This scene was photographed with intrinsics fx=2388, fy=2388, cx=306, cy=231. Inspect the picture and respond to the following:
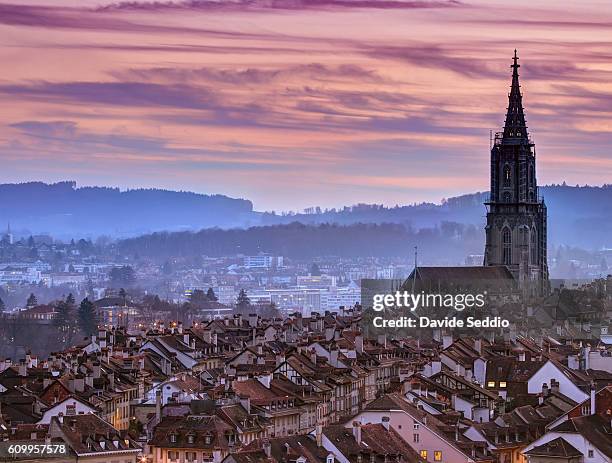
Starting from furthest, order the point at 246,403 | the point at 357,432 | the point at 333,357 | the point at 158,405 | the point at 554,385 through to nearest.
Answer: the point at 333,357, the point at 554,385, the point at 158,405, the point at 246,403, the point at 357,432

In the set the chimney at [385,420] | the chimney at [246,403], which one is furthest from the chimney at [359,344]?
the chimney at [385,420]

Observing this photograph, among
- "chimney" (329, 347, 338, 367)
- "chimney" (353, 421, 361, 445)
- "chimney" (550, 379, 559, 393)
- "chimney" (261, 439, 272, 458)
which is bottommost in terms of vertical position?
"chimney" (261, 439, 272, 458)

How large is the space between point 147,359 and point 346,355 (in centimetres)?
1175

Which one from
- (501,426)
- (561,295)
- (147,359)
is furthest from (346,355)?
(561,295)

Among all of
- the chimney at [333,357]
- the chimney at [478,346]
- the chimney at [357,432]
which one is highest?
the chimney at [478,346]

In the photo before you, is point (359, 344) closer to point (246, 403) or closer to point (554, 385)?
point (554, 385)

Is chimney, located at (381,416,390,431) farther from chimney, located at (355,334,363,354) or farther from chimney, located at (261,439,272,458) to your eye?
chimney, located at (355,334,363,354)

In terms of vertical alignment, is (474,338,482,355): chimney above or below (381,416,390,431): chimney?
above

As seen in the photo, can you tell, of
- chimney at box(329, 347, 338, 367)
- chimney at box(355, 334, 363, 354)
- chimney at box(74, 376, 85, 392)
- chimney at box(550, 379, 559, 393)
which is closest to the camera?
chimney at box(74, 376, 85, 392)

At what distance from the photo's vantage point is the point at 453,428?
266 feet

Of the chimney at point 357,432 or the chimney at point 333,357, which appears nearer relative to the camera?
the chimney at point 357,432

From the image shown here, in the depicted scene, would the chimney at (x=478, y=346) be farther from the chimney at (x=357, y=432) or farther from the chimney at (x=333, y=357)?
the chimney at (x=357, y=432)

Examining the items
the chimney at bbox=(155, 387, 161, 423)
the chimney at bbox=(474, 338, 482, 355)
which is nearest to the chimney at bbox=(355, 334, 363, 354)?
the chimney at bbox=(474, 338, 482, 355)

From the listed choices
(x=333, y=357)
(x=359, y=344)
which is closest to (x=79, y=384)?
(x=333, y=357)
